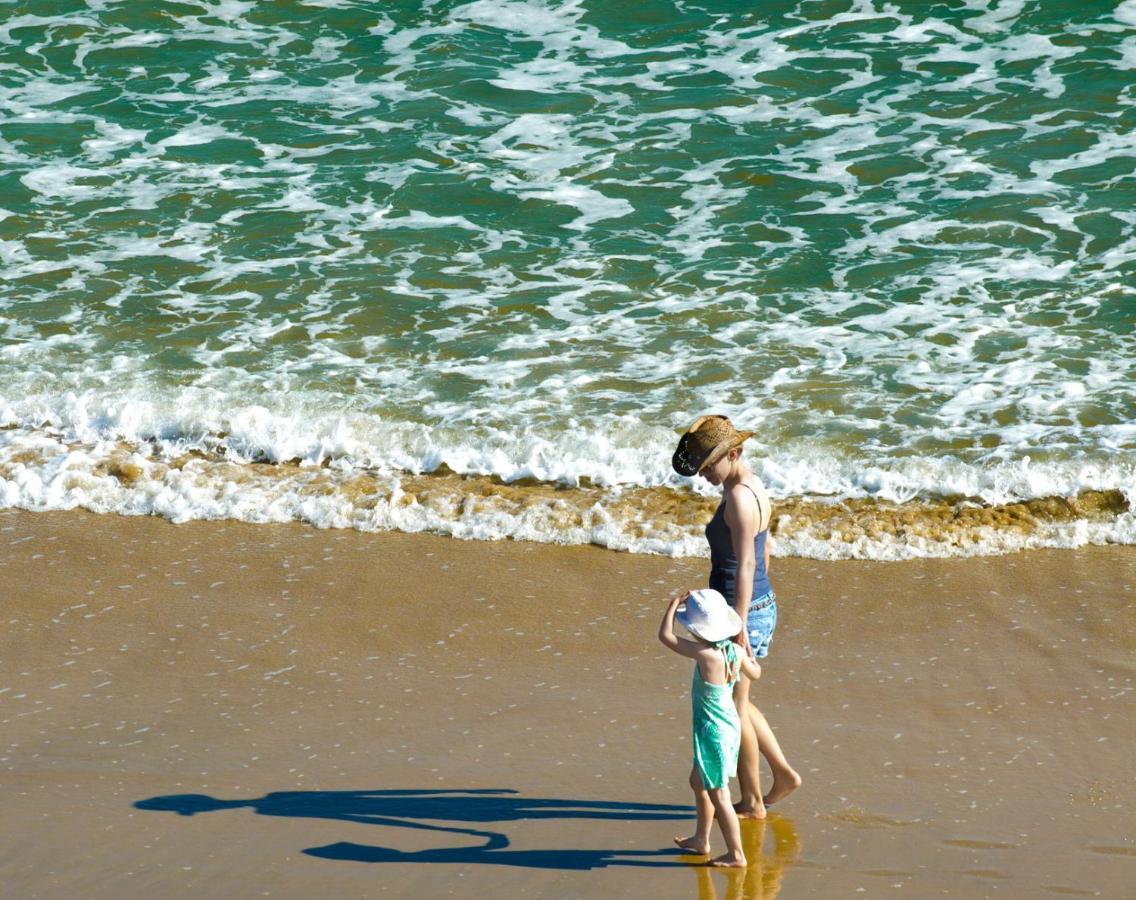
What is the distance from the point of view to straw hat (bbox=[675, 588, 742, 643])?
14.1 feet

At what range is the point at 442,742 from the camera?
527cm

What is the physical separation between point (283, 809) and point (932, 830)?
2298 millimetres

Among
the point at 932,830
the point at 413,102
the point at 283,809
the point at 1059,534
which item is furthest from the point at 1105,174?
the point at 283,809

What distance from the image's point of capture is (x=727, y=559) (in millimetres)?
4605

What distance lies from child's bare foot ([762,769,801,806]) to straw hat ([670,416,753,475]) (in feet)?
3.76

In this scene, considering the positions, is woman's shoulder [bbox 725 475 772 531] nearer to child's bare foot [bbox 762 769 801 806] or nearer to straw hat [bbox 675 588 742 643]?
straw hat [bbox 675 588 742 643]

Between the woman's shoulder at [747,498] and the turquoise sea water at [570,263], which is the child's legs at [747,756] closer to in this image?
the woman's shoulder at [747,498]

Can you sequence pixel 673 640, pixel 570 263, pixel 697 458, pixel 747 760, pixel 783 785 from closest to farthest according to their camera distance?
pixel 673 640, pixel 697 458, pixel 747 760, pixel 783 785, pixel 570 263

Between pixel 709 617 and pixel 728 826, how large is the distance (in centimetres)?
69

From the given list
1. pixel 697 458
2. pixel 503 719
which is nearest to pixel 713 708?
pixel 697 458

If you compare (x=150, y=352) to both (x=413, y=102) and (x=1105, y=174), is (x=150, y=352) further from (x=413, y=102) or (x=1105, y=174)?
(x=1105, y=174)

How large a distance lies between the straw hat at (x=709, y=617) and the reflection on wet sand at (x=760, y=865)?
762 mm

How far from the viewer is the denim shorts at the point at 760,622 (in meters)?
4.64

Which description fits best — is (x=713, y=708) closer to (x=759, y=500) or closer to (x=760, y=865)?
(x=760, y=865)
